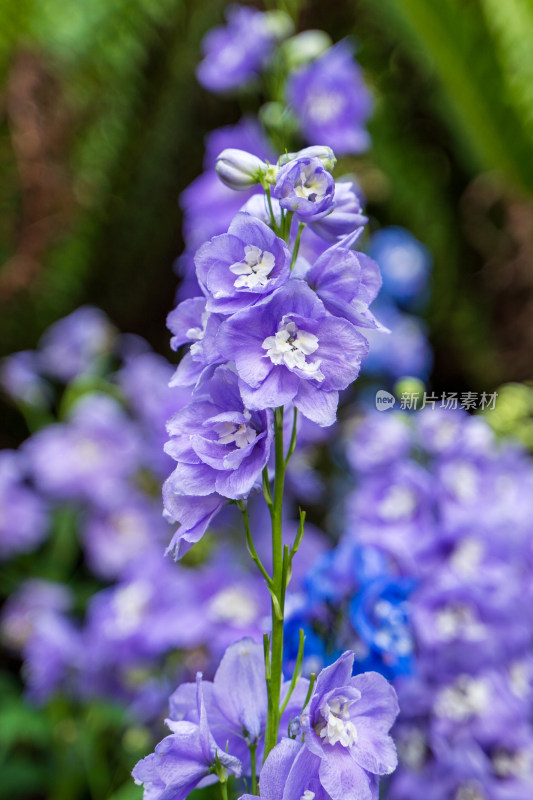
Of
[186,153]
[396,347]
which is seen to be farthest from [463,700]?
[186,153]

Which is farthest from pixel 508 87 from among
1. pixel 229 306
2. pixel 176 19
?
pixel 229 306

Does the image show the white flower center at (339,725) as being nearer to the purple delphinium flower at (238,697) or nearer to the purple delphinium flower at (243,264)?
the purple delphinium flower at (238,697)

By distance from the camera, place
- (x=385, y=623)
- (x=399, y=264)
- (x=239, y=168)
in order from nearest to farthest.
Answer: (x=239, y=168) → (x=385, y=623) → (x=399, y=264)

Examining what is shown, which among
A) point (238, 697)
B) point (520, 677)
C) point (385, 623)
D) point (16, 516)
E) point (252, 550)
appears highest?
point (252, 550)

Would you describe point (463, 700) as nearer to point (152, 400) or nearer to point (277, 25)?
point (152, 400)

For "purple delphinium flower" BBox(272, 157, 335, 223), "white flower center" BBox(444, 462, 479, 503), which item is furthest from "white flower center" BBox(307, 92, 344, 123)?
"purple delphinium flower" BBox(272, 157, 335, 223)

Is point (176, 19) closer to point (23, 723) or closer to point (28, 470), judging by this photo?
point (28, 470)

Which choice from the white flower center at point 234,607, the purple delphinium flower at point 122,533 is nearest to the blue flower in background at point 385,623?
the white flower center at point 234,607
